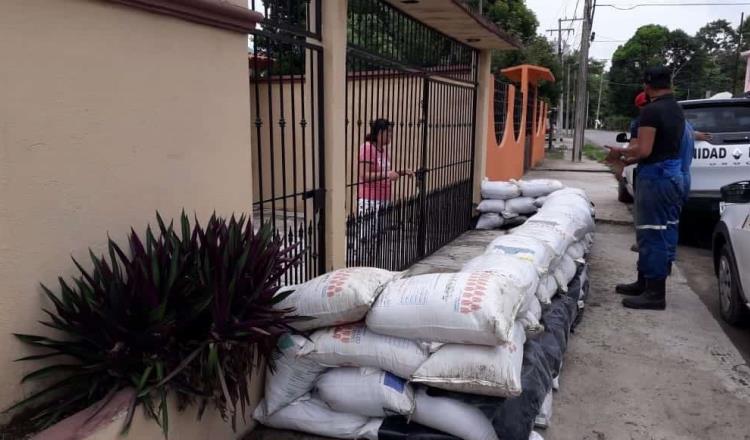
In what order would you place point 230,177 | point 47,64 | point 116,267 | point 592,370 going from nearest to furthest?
point 47,64, point 116,267, point 230,177, point 592,370

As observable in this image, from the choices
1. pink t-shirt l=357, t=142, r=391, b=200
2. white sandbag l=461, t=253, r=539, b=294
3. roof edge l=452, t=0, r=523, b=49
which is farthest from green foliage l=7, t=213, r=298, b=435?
roof edge l=452, t=0, r=523, b=49

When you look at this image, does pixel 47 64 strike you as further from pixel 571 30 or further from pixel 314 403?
pixel 571 30

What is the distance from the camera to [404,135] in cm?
559

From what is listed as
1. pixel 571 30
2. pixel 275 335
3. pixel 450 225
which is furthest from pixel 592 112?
pixel 275 335

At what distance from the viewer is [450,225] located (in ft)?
23.7

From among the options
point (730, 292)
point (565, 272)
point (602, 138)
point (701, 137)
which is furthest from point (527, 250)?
point (602, 138)

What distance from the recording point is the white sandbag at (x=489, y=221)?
765cm

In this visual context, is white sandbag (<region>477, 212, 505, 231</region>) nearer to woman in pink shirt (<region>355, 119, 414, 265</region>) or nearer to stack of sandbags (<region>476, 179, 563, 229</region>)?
stack of sandbags (<region>476, 179, 563, 229</region>)

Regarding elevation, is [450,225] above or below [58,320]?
below

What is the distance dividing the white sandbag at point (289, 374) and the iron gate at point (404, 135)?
1.80 meters

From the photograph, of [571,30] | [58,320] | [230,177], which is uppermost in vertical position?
[571,30]

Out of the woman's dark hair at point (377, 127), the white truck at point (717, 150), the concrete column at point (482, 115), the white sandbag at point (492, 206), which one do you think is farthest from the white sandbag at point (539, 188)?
the woman's dark hair at point (377, 127)

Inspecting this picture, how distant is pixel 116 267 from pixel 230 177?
2.93ft

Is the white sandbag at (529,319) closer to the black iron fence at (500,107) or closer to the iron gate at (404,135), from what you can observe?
the iron gate at (404,135)
